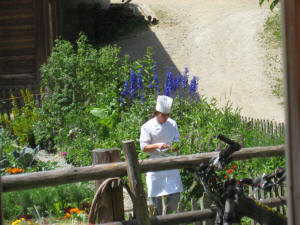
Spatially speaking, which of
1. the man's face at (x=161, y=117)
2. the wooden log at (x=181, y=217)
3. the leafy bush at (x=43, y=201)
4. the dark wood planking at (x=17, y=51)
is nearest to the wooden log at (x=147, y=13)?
the dark wood planking at (x=17, y=51)

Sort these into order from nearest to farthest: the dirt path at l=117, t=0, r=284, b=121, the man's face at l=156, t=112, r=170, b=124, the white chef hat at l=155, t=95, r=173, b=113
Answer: the white chef hat at l=155, t=95, r=173, b=113 < the man's face at l=156, t=112, r=170, b=124 < the dirt path at l=117, t=0, r=284, b=121

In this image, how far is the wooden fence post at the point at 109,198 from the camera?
3.32m

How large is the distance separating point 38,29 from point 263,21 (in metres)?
9.51

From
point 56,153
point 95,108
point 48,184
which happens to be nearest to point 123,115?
point 95,108

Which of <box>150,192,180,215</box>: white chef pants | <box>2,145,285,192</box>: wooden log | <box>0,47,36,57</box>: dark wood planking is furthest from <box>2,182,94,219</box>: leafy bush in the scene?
<box>0,47,36,57</box>: dark wood planking

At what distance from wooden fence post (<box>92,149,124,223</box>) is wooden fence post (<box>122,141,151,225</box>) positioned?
166mm

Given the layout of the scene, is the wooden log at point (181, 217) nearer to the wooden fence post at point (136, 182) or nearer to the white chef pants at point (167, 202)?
the wooden fence post at point (136, 182)

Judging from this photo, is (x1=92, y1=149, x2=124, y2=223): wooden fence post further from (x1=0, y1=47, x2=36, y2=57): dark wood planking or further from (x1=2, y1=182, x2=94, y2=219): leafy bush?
(x1=0, y1=47, x2=36, y2=57): dark wood planking

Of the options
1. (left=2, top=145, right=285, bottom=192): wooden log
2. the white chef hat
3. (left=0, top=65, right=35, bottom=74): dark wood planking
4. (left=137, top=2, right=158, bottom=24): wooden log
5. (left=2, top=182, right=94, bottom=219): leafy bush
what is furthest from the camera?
(left=137, top=2, right=158, bottom=24): wooden log

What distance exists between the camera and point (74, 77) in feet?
31.0

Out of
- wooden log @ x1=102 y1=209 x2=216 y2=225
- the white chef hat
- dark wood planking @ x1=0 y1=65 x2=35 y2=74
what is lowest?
wooden log @ x1=102 y1=209 x2=216 y2=225

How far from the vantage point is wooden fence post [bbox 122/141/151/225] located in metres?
3.14

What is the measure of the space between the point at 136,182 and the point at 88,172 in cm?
33

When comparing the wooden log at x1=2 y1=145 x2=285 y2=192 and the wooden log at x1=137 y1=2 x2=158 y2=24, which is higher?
the wooden log at x1=137 y1=2 x2=158 y2=24
